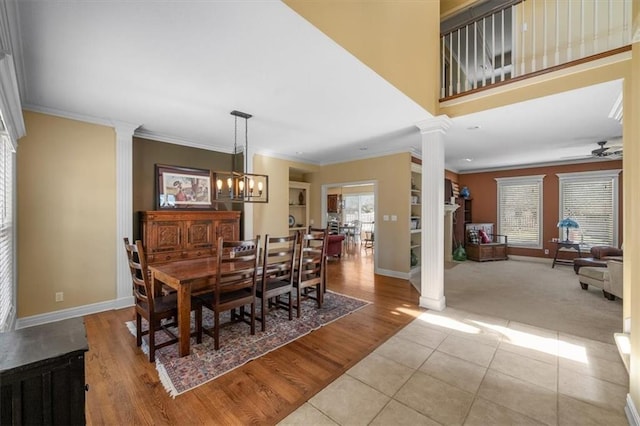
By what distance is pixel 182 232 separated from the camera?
162 inches

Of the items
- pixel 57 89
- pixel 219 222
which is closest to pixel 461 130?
pixel 219 222

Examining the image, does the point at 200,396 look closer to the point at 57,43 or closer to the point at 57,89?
the point at 57,43

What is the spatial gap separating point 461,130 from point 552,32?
1860mm

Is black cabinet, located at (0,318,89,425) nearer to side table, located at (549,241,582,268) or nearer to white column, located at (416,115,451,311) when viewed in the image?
white column, located at (416,115,451,311)

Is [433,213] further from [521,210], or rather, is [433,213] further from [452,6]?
[521,210]

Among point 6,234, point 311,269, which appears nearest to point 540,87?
point 311,269

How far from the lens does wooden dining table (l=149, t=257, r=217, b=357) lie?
237cm

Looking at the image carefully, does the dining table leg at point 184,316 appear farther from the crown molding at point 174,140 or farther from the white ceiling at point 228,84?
the crown molding at point 174,140

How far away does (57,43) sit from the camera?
194cm

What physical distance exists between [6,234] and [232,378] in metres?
2.59

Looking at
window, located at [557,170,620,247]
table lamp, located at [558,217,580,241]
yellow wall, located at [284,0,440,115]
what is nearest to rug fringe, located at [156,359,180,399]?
yellow wall, located at [284,0,440,115]

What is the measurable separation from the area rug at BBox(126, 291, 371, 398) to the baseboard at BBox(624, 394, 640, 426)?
94.9 inches

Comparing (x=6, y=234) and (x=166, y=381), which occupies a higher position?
(x=6, y=234)

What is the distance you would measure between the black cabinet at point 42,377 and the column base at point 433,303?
3.64 meters
